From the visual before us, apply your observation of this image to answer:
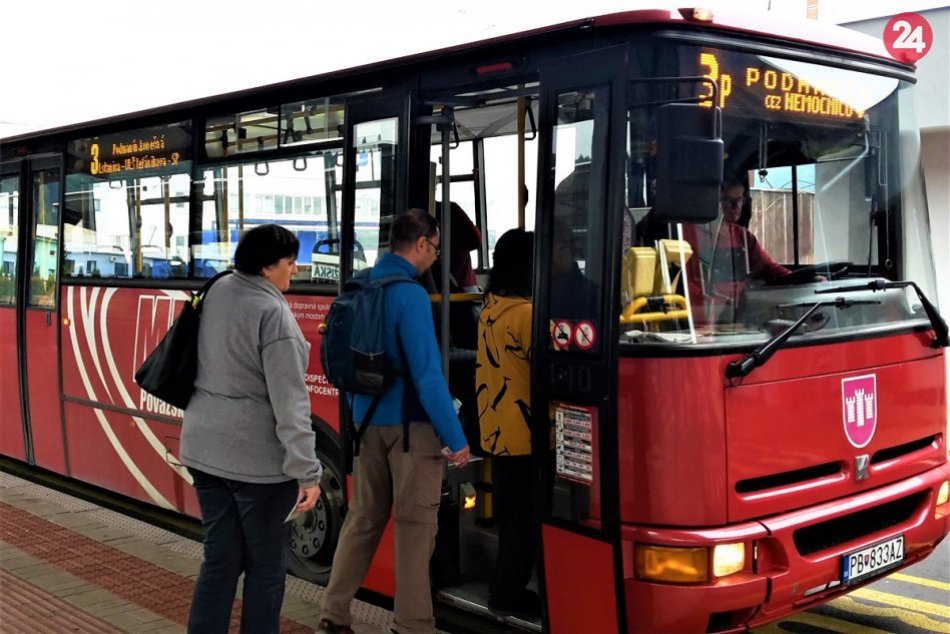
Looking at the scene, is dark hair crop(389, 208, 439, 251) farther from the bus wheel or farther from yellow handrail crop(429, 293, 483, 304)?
the bus wheel

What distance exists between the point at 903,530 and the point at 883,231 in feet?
4.60

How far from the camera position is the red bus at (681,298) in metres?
4.01

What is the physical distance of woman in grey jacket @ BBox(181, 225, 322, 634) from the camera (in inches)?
151

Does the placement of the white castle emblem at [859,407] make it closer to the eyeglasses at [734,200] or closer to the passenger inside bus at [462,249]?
the eyeglasses at [734,200]

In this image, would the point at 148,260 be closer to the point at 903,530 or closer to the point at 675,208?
the point at 675,208

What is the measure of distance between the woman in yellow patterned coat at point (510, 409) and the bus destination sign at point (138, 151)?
2941 mm

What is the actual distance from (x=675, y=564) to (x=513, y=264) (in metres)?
1.61

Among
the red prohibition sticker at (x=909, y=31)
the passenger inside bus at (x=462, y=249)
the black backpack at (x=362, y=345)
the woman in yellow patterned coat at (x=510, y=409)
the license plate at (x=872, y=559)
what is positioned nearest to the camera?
the license plate at (x=872, y=559)

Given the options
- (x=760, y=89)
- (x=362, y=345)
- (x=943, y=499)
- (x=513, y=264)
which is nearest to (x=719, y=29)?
(x=760, y=89)

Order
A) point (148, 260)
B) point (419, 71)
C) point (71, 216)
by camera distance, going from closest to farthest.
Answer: point (419, 71)
point (148, 260)
point (71, 216)

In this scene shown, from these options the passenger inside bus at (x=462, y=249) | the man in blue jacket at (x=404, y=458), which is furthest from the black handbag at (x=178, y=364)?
the passenger inside bus at (x=462, y=249)

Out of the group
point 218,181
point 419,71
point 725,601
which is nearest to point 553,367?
point 725,601

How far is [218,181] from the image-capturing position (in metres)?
6.55

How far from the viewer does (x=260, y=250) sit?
3.96m
